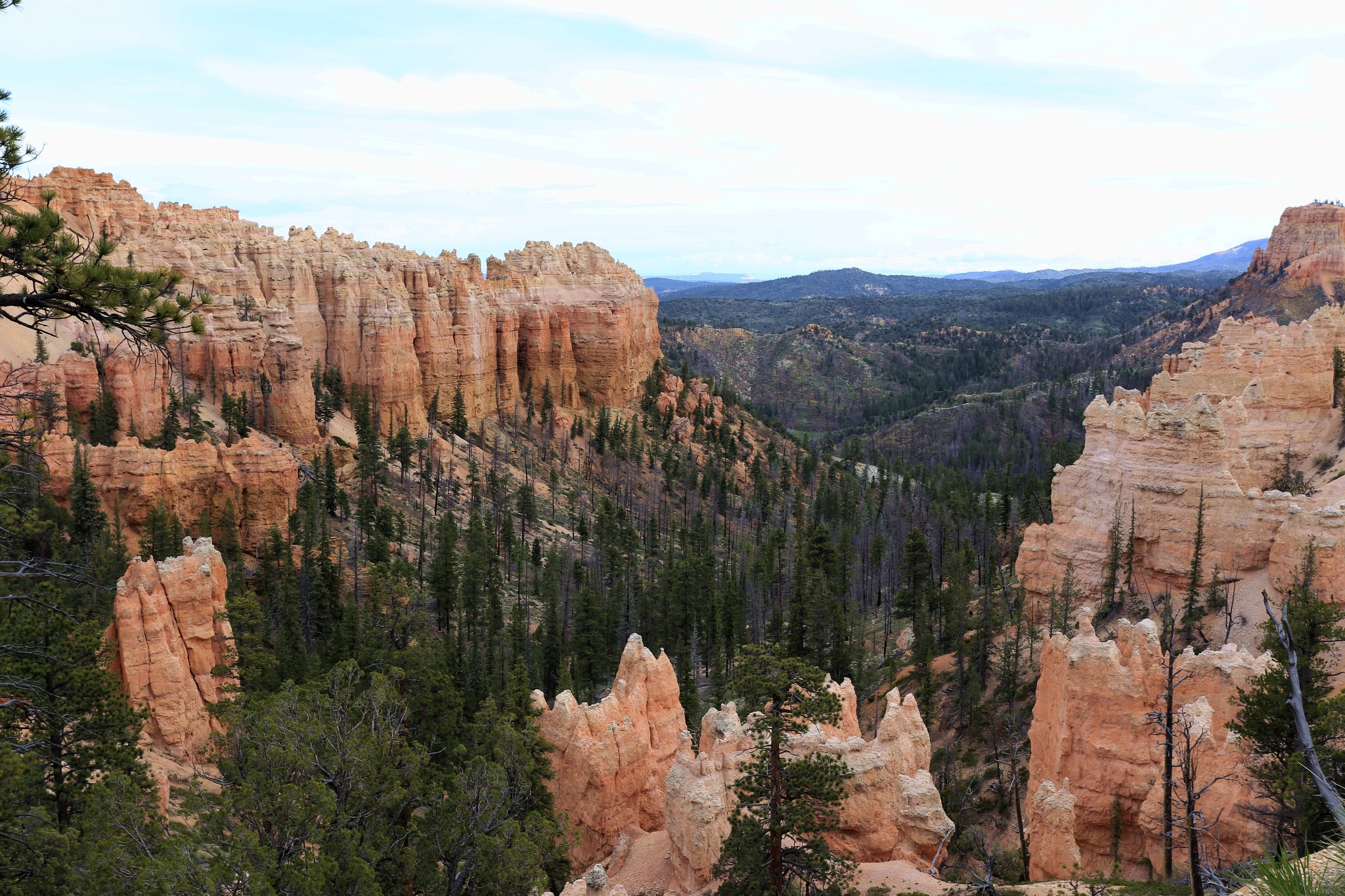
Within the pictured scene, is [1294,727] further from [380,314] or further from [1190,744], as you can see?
[380,314]

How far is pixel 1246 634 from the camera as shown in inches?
1388

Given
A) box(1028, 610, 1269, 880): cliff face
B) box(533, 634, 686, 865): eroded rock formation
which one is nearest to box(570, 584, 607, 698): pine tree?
box(533, 634, 686, 865): eroded rock formation

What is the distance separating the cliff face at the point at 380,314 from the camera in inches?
2820

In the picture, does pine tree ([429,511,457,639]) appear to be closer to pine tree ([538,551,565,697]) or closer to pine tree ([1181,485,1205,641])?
pine tree ([538,551,565,697])

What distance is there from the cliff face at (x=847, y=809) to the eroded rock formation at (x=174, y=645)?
1736cm

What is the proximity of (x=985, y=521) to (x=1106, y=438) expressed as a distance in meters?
26.2

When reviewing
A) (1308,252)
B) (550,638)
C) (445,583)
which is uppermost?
(1308,252)

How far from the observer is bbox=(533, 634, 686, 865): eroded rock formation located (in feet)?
98.5

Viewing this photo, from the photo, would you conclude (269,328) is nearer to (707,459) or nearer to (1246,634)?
(707,459)

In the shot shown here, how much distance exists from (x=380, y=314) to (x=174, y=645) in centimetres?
5335

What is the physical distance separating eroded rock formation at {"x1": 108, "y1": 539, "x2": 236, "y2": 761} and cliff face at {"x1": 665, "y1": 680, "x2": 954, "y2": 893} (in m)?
17.4

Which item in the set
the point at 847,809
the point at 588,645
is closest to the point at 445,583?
the point at 588,645

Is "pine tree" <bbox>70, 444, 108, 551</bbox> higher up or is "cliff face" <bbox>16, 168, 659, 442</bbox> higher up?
"cliff face" <bbox>16, 168, 659, 442</bbox>

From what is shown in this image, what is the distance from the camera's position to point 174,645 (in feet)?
112
